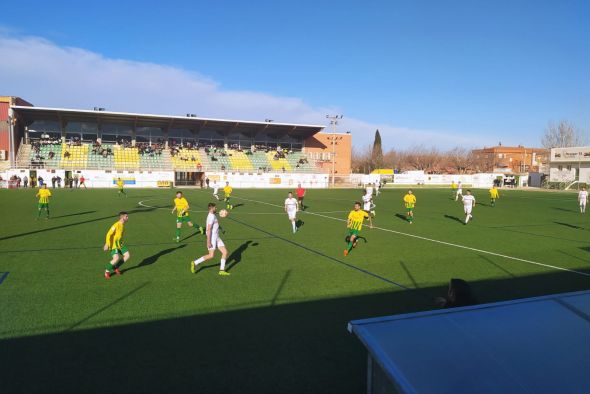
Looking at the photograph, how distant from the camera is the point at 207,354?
19.0ft

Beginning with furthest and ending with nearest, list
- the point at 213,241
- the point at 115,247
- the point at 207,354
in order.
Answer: the point at 213,241 < the point at 115,247 < the point at 207,354

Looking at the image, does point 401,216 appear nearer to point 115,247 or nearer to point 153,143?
point 115,247

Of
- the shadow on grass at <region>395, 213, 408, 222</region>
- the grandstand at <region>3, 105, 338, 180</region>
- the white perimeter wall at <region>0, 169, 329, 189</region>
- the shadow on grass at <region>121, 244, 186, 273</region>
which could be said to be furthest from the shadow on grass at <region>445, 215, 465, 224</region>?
the grandstand at <region>3, 105, 338, 180</region>

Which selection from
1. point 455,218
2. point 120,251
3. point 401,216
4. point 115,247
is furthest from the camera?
point 401,216

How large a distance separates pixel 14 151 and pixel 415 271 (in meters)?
60.8

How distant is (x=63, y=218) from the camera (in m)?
21.1

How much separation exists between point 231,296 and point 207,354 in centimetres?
267

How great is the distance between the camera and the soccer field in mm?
5320

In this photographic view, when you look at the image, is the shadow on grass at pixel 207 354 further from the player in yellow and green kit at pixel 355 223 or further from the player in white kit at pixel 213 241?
the player in yellow and green kit at pixel 355 223

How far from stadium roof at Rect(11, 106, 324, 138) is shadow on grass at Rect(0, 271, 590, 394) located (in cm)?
5701

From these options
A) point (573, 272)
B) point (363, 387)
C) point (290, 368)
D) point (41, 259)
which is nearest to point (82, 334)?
point (290, 368)

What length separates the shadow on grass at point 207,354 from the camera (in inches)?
197

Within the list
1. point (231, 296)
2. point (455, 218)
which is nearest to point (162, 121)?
point (455, 218)

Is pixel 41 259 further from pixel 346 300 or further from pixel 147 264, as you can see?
pixel 346 300
